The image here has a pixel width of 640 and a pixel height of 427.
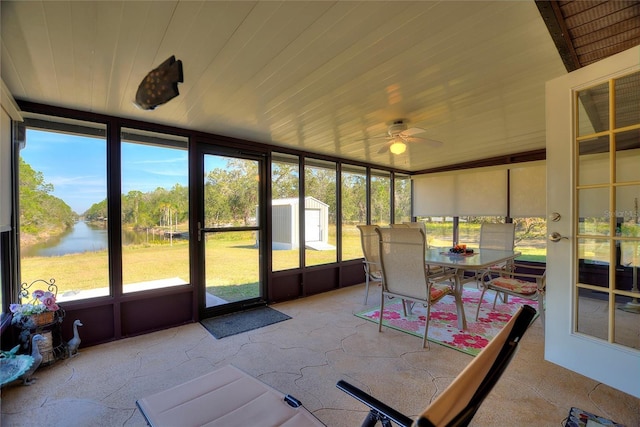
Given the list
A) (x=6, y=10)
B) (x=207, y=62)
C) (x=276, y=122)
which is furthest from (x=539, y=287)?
(x=6, y=10)

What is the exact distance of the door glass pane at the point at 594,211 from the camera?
1672mm

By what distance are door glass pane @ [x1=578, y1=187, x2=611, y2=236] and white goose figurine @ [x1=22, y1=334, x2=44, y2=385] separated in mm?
3927

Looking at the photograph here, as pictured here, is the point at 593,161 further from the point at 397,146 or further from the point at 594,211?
the point at 397,146

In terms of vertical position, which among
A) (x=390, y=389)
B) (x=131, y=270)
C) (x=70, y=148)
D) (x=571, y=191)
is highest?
(x=70, y=148)

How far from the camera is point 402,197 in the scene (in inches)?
241

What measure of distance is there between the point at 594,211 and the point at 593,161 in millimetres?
313

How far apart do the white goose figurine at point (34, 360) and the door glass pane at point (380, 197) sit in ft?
15.3

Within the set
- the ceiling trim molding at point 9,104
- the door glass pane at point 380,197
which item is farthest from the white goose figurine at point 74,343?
the door glass pane at point 380,197

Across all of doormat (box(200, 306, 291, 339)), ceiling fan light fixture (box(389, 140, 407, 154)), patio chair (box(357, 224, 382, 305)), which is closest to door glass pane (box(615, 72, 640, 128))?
ceiling fan light fixture (box(389, 140, 407, 154))

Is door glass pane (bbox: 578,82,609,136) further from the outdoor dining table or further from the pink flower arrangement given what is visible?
the pink flower arrangement

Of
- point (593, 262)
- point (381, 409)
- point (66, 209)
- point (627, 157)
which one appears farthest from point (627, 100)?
point (66, 209)

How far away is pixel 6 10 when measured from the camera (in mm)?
1306

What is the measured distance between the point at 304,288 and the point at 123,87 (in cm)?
332

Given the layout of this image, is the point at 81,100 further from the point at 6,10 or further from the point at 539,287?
the point at 539,287
